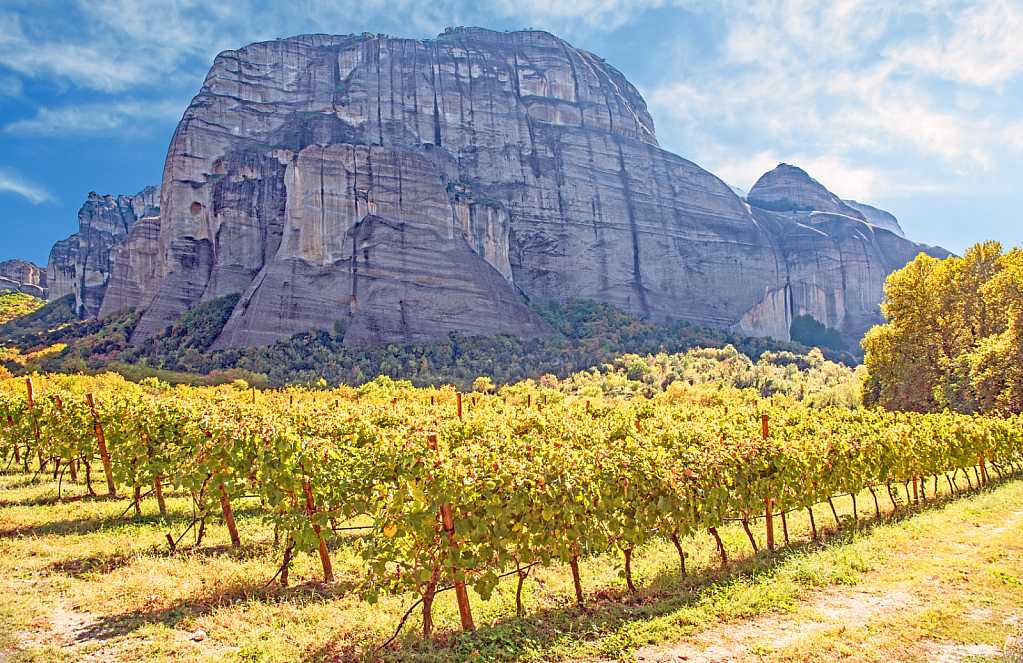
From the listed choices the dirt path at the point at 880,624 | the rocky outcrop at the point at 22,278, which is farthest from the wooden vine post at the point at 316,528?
the rocky outcrop at the point at 22,278

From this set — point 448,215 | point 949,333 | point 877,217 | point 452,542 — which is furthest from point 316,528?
point 877,217

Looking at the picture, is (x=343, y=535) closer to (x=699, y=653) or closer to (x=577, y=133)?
(x=699, y=653)

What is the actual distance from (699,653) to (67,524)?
29.7 ft

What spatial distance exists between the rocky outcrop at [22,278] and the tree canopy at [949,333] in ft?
411

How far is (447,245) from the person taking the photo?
52094mm

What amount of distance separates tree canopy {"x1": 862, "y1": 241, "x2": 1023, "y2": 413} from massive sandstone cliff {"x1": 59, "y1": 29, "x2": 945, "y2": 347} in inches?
1302

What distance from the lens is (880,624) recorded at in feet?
15.8

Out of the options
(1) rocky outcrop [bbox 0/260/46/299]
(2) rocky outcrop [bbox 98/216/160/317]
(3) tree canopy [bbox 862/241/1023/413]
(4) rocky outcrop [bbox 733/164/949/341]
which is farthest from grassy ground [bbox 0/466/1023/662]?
(1) rocky outcrop [bbox 0/260/46/299]

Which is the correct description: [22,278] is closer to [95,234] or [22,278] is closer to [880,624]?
[95,234]

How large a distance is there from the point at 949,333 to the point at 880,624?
73.2 feet

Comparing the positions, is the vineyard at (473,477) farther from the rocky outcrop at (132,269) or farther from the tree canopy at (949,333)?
the rocky outcrop at (132,269)

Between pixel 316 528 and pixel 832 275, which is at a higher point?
pixel 832 275

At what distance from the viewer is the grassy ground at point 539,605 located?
175 inches

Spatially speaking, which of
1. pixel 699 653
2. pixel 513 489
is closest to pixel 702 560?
pixel 699 653
